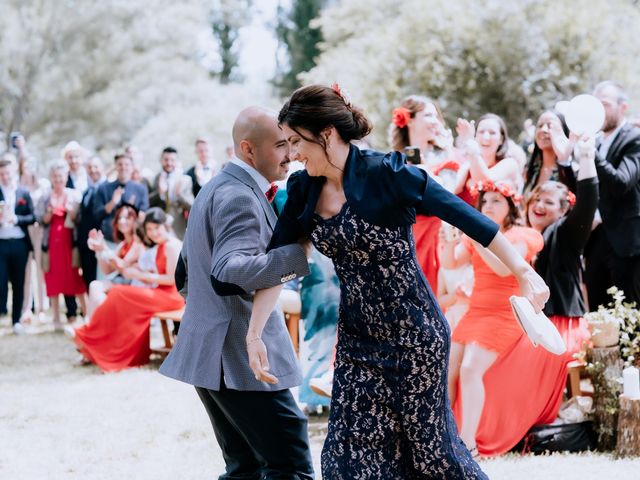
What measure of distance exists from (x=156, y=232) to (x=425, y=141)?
3.50m

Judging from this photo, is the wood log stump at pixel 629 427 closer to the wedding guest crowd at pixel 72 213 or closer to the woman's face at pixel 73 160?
the wedding guest crowd at pixel 72 213

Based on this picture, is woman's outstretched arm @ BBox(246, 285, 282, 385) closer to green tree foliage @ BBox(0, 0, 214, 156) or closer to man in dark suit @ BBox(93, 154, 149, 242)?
man in dark suit @ BBox(93, 154, 149, 242)

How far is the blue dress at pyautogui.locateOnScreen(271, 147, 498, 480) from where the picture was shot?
3.22m

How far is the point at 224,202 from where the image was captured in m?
3.47

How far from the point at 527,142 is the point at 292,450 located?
7.51 meters

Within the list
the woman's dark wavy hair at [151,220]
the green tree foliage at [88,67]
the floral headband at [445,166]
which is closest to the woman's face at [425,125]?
the floral headband at [445,166]

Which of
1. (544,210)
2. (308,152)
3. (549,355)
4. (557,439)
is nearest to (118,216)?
(544,210)

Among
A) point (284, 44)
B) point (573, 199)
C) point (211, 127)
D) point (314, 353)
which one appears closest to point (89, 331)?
point (314, 353)

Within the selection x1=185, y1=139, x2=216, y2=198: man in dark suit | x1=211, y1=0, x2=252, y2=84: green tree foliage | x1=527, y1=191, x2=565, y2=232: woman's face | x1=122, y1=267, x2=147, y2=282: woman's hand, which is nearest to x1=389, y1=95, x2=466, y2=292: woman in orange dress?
x1=527, y1=191, x2=565, y2=232: woman's face

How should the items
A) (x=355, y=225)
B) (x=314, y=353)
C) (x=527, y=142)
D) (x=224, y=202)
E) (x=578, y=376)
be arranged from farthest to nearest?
(x=527, y=142) → (x=314, y=353) → (x=578, y=376) → (x=224, y=202) → (x=355, y=225)

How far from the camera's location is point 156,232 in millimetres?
8570

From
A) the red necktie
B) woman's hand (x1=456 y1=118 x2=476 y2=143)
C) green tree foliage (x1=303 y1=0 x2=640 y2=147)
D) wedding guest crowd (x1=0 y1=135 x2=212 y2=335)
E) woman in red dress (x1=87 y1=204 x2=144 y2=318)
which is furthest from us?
green tree foliage (x1=303 y1=0 x2=640 y2=147)

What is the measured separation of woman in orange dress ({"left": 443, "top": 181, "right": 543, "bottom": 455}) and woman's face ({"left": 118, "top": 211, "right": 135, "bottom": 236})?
481 centimetres

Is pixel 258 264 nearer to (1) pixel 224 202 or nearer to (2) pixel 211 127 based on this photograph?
(1) pixel 224 202
